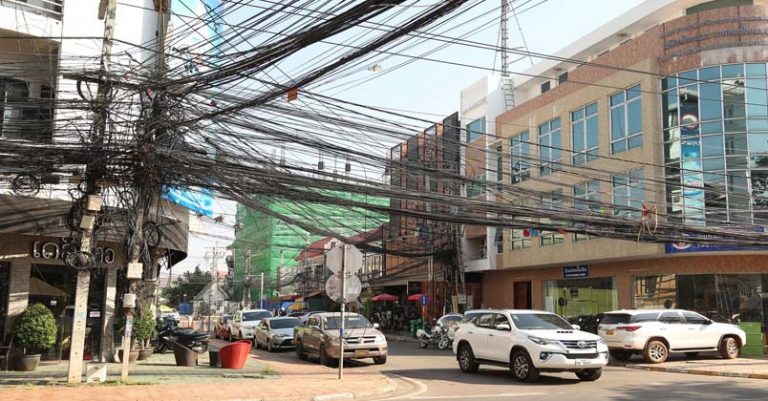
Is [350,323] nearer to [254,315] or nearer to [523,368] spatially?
[523,368]

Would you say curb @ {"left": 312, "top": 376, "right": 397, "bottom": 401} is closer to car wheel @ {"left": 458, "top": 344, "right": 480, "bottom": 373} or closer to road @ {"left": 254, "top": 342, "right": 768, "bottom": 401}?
road @ {"left": 254, "top": 342, "right": 768, "bottom": 401}

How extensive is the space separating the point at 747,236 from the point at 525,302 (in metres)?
18.7

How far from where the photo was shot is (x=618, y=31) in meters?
36.9

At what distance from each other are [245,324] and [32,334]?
1763 cm

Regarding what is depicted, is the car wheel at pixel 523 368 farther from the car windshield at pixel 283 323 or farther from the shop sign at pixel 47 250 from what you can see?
the car windshield at pixel 283 323

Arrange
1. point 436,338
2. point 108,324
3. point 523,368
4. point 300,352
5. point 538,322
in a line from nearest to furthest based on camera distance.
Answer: point 523,368, point 538,322, point 108,324, point 300,352, point 436,338

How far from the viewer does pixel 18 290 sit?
18.9 meters

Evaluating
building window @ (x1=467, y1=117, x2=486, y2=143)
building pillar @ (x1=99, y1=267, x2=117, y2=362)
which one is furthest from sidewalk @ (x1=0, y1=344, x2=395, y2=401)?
building window @ (x1=467, y1=117, x2=486, y2=143)

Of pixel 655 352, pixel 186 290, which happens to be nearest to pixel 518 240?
pixel 655 352

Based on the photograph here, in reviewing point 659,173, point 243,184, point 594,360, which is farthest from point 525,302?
point 243,184

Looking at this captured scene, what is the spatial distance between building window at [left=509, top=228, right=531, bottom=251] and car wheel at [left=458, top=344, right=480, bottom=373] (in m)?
19.2

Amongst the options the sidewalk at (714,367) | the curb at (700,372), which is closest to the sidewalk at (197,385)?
the curb at (700,372)

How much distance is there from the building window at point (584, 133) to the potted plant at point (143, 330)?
20674 millimetres

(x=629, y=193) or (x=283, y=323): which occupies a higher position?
(x=629, y=193)
